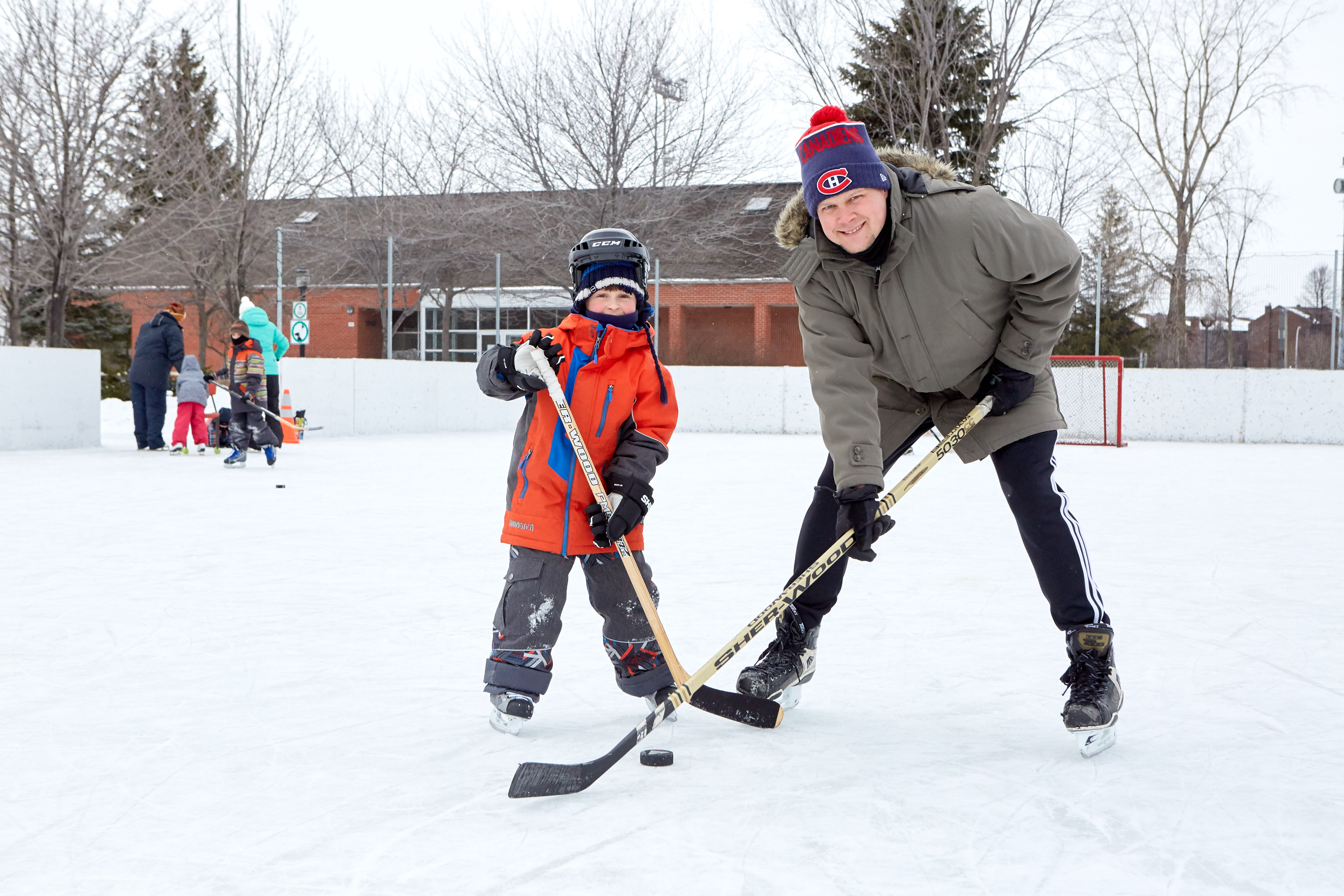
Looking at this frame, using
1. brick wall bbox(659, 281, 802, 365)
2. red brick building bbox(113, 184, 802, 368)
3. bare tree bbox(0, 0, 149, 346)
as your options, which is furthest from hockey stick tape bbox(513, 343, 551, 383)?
brick wall bbox(659, 281, 802, 365)

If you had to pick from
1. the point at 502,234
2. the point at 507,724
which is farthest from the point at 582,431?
the point at 502,234

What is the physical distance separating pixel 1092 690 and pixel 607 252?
1180 millimetres

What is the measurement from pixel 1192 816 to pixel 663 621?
159 cm

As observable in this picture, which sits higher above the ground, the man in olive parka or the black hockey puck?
the man in olive parka

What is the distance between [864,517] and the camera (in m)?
2.05

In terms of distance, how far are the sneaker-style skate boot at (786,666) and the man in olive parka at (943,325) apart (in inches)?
1.2

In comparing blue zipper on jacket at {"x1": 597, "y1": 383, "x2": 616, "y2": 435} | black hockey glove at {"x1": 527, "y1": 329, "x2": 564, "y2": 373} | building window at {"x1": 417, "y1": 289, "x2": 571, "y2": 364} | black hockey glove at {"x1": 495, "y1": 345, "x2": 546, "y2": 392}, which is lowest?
blue zipper on jacket at {"x1": 597, "y1": 383, "x2": 616, "y2": 435}

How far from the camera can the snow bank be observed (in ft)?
29.0

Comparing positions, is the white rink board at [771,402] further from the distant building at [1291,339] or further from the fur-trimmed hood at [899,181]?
the fur-trimmed hood at [899,181]

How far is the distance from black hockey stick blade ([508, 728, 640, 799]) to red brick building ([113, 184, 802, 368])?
41.5 feet

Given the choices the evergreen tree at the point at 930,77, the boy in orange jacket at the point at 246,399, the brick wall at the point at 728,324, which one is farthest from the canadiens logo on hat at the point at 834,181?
the brick wall at the point at 728,324

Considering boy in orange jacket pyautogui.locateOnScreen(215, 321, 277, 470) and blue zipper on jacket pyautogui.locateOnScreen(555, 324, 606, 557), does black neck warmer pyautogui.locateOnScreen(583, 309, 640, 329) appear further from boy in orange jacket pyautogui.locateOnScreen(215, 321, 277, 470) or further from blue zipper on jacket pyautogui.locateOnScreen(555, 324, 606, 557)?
boy in orange jacket pyautogui.locateOnScreen(215, 321, 277, 470)

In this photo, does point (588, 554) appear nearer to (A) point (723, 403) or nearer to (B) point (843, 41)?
(A) point (723, 403)

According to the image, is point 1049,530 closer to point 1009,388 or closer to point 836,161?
point 1009,388
